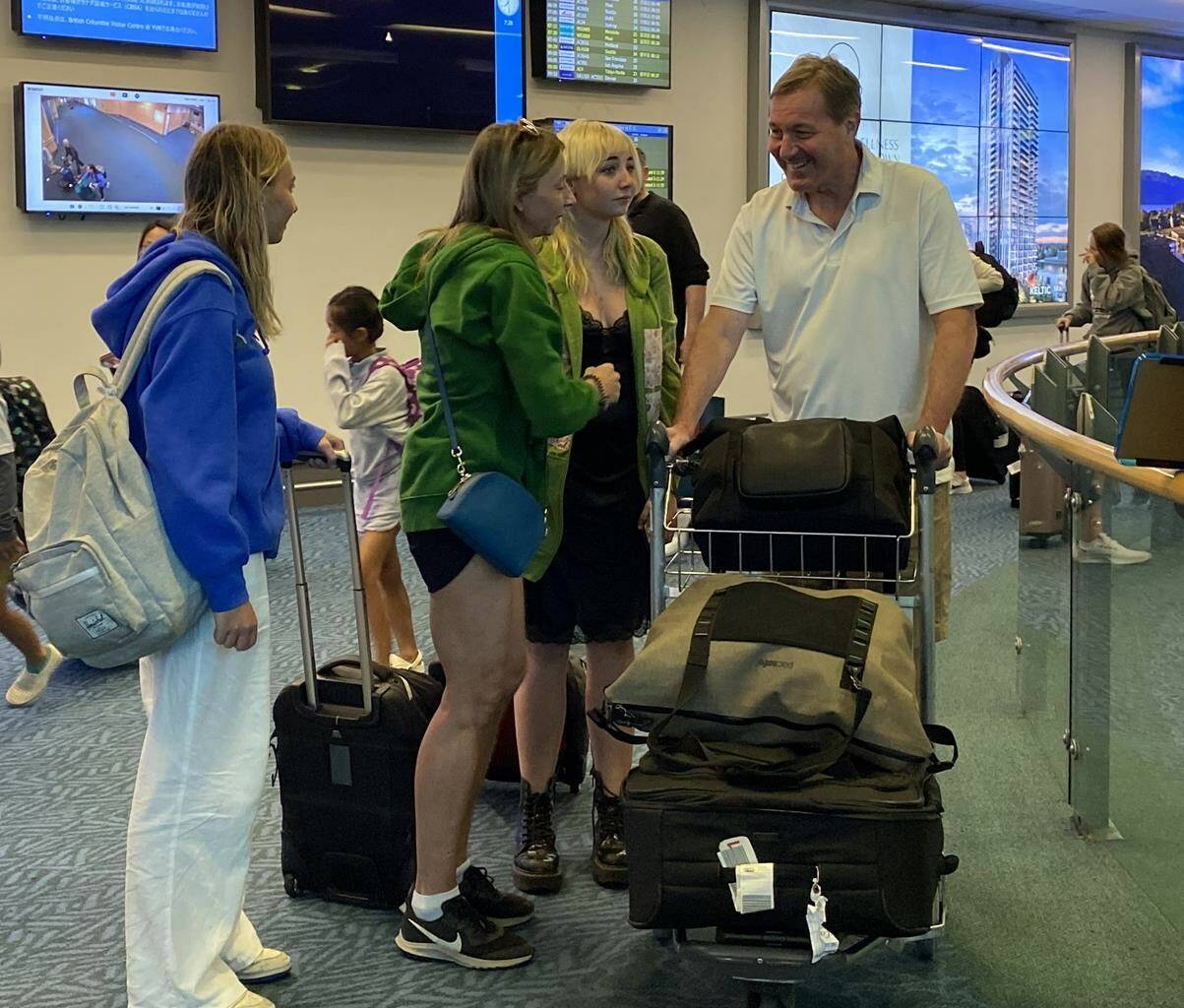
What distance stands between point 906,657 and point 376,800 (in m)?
1.24

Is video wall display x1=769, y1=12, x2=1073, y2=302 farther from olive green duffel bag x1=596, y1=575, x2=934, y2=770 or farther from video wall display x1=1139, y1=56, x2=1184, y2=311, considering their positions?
olive green duffel bag x1=596, y1=575, x2=934, y2=770

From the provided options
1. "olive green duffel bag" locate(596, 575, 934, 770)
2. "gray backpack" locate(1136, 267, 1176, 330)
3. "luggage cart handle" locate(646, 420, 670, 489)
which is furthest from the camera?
"gray backpack" locate(1136, 267, 1176, 330)

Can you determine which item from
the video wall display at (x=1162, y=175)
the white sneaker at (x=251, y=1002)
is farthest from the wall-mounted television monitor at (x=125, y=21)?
the video wall display at (x=1162, y=175)

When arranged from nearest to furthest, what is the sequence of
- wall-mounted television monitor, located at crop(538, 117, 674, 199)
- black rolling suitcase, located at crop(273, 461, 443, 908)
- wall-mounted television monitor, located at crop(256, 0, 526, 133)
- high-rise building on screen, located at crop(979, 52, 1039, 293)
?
black rolling suitcase, located at crop(273, 461, 443, 908) < wall-mounted television monitor, located at crop(256, 0, 526, 133) < wall-mounted television monitor, located at crop(538, 117, 674, 199) < high-rise building on screen, located at crop(979, 52, 1039, 293)

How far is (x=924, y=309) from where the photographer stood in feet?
9.25

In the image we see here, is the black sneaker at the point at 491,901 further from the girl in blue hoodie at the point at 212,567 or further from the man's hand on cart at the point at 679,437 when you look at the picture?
the man's hand on cart at the point at 679,437

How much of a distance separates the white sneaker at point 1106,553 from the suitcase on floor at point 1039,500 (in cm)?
19

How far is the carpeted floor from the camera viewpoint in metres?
2.57

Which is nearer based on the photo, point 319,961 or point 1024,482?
point 319,961

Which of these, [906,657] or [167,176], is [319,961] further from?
[167,176]

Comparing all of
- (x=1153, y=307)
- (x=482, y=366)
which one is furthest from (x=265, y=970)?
(x=1153, y=307)

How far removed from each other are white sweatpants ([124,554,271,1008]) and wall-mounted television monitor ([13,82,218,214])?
5.18 metres

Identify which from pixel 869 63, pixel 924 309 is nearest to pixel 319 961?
pixel 924 309

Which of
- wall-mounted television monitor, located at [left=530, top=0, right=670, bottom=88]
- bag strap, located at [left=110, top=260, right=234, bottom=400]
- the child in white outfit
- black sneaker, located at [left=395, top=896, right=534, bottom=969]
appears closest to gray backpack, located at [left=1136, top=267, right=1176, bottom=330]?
wall-mounted television monitor, located at [left=530, top=0, right=670, bottom=88]
